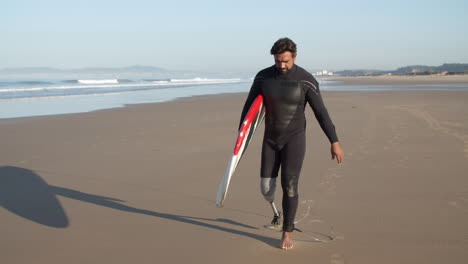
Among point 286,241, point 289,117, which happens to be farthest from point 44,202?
point 289,117

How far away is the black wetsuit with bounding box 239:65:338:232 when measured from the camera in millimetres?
3449

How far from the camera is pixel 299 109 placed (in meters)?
3.52

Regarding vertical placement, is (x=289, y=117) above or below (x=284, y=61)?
below

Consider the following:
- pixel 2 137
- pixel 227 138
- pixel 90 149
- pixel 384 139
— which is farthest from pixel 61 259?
pixel 2 137

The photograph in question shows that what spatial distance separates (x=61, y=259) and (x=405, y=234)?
2794mm

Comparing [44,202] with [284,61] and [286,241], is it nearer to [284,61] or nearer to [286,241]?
[286,241]

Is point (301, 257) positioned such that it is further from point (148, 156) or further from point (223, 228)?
point (148, 156)

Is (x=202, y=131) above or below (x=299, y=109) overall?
below

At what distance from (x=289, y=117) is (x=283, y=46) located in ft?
1.87

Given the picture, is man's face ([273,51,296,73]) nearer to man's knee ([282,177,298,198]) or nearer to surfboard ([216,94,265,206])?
surfboard ([216,94,265,206])

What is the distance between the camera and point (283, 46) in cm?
333

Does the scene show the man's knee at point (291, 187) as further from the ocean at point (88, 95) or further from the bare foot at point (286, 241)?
the ocean at point (88, 95)

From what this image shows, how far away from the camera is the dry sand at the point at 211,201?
3422mm

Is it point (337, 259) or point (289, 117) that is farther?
point (289, 117)
